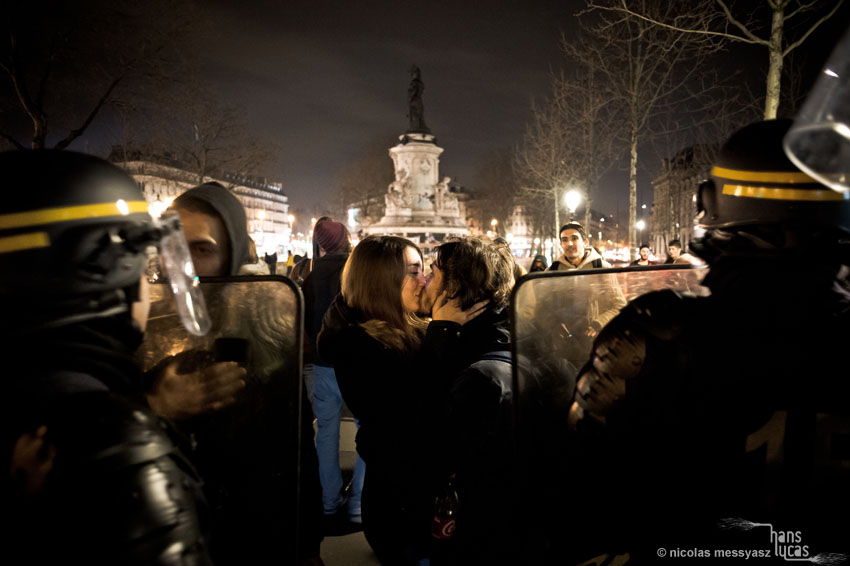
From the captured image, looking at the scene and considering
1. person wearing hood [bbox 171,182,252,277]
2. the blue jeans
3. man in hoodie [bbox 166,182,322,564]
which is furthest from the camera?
the blue jeans

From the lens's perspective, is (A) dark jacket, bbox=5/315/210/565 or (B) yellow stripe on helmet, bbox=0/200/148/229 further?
(B) yellow stripe on helmet, bbox=0/200/148/229

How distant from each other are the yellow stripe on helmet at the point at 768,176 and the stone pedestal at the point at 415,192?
1220 inches

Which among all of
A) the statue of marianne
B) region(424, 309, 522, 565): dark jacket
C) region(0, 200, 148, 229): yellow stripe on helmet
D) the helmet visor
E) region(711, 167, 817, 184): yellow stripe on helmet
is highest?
the statue of marianne

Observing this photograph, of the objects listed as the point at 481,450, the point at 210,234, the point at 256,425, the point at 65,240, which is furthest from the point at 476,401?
the point at 65,240

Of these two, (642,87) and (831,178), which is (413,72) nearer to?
(642,87)

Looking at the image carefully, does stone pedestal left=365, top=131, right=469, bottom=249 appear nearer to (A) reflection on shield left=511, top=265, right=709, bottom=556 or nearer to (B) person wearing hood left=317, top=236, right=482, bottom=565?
(B) person wearing hood left=317, top=236, right=482, bottom=565

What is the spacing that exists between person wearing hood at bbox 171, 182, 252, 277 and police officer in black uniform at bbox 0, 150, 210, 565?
2.93ft

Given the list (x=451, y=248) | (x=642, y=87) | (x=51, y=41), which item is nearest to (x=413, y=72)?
(x=642, y=87)

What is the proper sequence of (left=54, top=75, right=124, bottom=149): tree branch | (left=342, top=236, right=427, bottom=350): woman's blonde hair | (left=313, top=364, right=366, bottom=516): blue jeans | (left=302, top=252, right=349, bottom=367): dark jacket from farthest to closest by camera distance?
(left=54, top=75, right=124, bottom=149): tree branch, (left=302, top=252, right=349, bottom=367): dark jacket, (left=313, top=364, right=366, bottom=516): blue jeans, (left=342, top=236, right=427, bottom=350): woman's blonde hair

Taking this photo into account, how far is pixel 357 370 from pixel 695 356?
1333mm

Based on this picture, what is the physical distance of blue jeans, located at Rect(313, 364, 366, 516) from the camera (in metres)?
3.79

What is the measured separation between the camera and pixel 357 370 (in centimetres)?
207

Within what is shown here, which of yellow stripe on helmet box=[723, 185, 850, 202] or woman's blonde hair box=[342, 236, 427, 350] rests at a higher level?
yellow stripe on helmet box=[723, 185, 850, 202]

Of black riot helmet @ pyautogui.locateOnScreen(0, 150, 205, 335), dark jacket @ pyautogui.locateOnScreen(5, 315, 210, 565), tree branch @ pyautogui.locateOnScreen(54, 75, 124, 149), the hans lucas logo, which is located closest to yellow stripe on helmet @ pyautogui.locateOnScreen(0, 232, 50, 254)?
black riot helmet @ pyautogui.locateOnScreen(0, 150, 205, 335)
